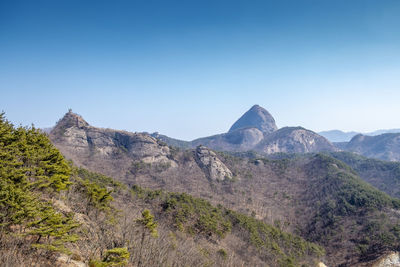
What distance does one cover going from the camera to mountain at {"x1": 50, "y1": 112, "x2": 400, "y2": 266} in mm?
44312

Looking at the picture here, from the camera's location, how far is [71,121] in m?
110

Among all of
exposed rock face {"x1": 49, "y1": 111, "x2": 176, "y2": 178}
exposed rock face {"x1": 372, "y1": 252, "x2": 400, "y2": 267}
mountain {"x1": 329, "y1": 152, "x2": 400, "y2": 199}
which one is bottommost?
exposed rock face {"x1": 372, "y1": 252, "x2": 400, "y2": 267}

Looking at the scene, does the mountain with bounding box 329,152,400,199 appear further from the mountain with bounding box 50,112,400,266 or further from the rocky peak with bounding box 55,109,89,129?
the rocky peak with bounding box 55,109,89,129

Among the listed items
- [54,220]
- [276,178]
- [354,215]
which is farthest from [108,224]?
[276,178]

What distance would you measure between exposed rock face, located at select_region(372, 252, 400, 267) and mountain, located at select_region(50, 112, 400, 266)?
56.4 inches

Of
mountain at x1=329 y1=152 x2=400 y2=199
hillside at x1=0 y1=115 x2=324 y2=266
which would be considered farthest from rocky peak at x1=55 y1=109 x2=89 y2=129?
mountain at x1=329 y1=152 x2=400 y2=199

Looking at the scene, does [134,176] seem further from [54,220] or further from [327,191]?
[54,220]

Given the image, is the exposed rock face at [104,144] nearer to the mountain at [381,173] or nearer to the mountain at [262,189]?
the mountain at [262,189]

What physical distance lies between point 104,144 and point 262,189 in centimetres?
6927

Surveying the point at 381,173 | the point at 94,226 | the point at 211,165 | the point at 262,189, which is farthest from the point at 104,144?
the point at 381,173

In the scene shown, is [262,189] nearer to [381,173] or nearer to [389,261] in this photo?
[389,261]

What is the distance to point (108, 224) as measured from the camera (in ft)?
62.0

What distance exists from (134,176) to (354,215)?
68593 mm

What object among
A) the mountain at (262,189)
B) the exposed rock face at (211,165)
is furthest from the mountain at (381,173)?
the exposed rock face at (211,165)
